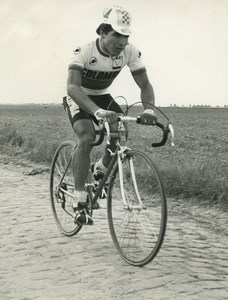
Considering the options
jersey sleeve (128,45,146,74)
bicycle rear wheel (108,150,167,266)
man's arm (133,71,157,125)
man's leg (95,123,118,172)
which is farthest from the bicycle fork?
jersey sleeve (128,45,146,74)

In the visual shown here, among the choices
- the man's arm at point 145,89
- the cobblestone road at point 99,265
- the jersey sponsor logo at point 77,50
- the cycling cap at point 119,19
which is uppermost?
the cycling cap at point 119,19

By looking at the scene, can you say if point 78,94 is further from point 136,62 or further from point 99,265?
point 99,265

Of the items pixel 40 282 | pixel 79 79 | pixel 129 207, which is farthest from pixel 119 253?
pixel 79 79

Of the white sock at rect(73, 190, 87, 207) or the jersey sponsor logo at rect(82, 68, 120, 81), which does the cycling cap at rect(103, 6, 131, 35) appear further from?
the white sock at rect(73, 190, 87, 207)

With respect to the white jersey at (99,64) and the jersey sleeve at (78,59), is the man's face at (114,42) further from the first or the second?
the jersey sleeve at (78,59)

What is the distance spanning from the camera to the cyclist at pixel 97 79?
502 centimetres

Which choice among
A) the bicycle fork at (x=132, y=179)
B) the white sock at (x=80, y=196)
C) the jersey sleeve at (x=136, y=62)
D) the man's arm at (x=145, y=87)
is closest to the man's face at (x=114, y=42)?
the jersey sleeve at (x=136, y=62)

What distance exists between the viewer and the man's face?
513cm

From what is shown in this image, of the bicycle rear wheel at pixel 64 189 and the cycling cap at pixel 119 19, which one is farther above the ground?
the cycling cap at pixel 119 19

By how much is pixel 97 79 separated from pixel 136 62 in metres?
0.46

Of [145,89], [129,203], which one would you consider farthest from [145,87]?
[129,203]

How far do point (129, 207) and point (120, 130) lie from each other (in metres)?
0.76

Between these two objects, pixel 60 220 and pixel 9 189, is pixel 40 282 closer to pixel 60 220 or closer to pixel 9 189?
pixel 60 220

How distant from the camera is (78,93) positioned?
5207mm
